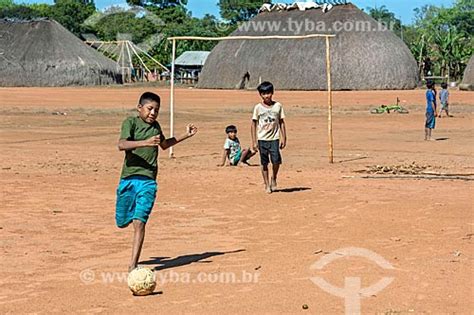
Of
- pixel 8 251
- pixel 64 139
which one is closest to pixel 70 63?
pixel 64 139

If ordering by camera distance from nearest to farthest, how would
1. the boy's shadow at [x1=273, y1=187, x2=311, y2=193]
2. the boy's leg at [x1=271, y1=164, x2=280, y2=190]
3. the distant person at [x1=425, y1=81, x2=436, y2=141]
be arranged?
1. the boy's leg at [x1=271, y1=164, x2=280, y2=190]
2. the boy's shadow at [x1=273, y1=187, x2=311, y2=193]
3. the distant person at [x1=425, y1=81, x2=436, y2=141]

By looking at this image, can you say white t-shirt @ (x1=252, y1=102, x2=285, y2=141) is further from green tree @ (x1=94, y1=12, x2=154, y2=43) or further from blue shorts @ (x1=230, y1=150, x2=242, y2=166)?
green tree @ (x1=94, y1=12, x2=154, y2=43)

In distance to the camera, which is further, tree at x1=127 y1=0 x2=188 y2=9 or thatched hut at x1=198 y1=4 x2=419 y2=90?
tree at x1=127 y1=0 x2=188 y2=9

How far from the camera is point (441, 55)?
67.8 m

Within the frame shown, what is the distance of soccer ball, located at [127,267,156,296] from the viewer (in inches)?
248

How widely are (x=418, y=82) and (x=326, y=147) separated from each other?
40089 millimetres

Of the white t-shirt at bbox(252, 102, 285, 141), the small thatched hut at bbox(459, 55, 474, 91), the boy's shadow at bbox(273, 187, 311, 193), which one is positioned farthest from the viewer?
the small thatched hut at bbox(459, 55, 474, 91)

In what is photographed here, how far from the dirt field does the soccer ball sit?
0.07 metres

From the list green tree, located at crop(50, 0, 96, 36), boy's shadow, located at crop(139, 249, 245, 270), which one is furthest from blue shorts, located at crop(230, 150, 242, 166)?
green tree, located at crop(50, 0, 96, 36)

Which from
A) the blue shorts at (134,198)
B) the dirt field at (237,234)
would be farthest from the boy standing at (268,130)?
the blue shorts at (134,198)

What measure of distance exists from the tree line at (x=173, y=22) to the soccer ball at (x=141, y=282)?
66.3 metres


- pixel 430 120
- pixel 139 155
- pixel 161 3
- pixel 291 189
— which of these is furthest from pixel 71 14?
pixel 139 155

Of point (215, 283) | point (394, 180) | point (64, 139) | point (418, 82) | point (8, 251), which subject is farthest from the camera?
point (418, 82)

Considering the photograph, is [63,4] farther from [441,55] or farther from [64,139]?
[64,139]
